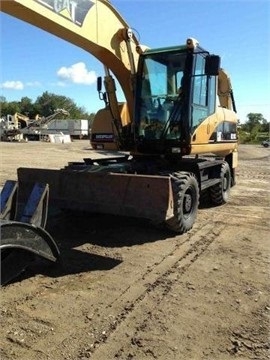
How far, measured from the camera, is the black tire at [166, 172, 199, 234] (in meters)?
5.66

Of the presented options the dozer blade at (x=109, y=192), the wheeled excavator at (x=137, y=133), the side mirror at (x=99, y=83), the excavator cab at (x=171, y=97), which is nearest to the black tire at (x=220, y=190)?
the wheeled excavator at (x=137, y=133)

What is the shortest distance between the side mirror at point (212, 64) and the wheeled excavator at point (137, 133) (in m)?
0.01

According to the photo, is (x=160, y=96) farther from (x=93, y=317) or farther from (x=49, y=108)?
(x=49, y=108)

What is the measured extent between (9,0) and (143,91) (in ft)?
10.4

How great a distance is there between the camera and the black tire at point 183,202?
5.66m

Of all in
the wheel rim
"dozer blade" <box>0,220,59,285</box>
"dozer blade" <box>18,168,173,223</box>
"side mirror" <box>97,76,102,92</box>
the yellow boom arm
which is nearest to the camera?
"dozer blade" <box>0,220,59,285</box>

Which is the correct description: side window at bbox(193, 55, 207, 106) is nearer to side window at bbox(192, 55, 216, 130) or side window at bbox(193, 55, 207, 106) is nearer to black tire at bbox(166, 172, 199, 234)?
side window at bbox(192, 55, 216, 130)

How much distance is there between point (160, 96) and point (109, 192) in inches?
82.4

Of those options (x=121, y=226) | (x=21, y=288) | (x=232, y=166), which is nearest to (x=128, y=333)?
(x=21, y=288)

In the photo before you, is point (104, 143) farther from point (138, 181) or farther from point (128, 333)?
point (128, 333)

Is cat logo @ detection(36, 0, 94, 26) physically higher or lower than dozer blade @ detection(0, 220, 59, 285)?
higher

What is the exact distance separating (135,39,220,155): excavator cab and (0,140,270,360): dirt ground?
57.1 inches

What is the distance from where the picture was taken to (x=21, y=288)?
13.1 ft

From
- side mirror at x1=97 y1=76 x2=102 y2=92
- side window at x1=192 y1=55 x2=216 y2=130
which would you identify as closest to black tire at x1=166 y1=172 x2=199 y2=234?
side window at x1=192 y1=55 x2=216 y2=130
